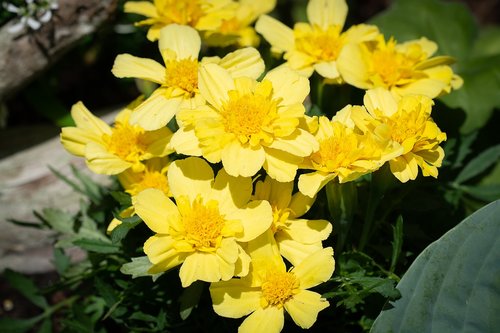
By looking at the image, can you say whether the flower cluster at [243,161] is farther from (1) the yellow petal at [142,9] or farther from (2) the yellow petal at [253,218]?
(1) the yellow petal at [142,9]

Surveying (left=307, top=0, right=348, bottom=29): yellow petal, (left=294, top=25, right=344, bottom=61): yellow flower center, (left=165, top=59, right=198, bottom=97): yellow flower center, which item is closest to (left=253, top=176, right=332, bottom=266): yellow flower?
(left=165, top=59, right=198, bottom=97): yellow flower center

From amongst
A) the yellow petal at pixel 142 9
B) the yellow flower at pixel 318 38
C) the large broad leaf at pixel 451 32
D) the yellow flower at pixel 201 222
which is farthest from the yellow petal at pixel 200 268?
the large broad leaf at pixel 451 32

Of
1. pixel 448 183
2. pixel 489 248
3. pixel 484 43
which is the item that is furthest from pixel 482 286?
pixel 484 43

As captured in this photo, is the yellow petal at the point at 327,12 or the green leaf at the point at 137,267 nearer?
the green leaf at the point at 137,267

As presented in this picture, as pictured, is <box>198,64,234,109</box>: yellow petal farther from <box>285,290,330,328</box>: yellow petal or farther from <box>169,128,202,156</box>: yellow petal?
<box>285,290,330,328</box>: yellow petal

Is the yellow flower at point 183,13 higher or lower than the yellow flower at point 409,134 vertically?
higher

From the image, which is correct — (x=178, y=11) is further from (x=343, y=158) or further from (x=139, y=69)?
(x=343, y=158)

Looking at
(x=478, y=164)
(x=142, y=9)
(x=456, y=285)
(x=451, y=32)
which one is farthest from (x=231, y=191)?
(x=451, y=32)
